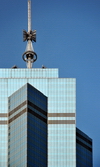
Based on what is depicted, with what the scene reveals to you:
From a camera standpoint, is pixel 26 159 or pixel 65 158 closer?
pixel 26 159

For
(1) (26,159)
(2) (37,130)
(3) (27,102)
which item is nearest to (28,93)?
(3) (27,102)

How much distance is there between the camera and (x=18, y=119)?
647 ft

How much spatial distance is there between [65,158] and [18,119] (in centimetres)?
2892

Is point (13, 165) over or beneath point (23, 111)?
beneath

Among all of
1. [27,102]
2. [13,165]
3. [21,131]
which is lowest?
[13,165]

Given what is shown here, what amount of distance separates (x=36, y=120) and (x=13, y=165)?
23.0 metres

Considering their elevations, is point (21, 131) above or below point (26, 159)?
above

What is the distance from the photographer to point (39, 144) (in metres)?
196

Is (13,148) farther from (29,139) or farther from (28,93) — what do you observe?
(28,93)

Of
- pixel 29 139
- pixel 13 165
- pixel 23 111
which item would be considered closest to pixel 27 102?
pixel 23 111

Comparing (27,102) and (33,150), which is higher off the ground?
(27,102)

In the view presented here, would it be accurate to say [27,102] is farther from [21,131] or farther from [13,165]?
[13,165]

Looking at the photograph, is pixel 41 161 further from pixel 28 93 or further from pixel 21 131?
pixel 28 93

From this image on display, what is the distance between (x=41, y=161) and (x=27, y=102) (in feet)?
91.9
